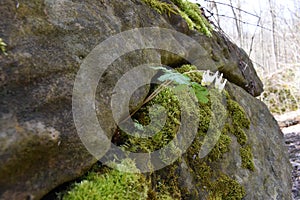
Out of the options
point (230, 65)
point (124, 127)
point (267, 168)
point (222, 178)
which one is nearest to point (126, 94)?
point (124, 127)

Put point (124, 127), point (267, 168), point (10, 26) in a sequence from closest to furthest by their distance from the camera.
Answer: point (10, 26) → point (124, 127) → point (267, 168)

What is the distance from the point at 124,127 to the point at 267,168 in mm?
1831

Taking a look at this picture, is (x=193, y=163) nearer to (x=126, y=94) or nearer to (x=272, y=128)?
(x=126, y=94)

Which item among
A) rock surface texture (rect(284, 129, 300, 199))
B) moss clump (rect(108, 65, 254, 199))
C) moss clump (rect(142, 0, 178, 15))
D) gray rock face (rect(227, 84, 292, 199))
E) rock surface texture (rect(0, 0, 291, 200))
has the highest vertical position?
moss clump (rect(142, 0, 178, 15))

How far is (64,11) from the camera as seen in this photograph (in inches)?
58.7

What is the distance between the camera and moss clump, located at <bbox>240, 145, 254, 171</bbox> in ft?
7.65

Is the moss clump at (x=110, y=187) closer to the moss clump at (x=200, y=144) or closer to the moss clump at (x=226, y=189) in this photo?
the moss clump at (x=200, y=144)

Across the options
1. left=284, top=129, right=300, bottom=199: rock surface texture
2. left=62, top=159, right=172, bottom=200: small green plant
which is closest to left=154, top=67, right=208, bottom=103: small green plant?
left=62, top=159, right=172, bottom=200: small green plant

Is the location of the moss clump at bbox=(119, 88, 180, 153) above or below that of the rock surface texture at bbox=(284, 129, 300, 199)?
above

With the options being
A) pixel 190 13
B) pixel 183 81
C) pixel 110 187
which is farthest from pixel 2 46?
pixel 190 13

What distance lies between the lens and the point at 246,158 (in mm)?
2379

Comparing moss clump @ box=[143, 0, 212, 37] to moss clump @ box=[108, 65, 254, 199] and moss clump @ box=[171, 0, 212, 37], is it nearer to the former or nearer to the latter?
moss clump @ box=[171, 0, 212, 37]

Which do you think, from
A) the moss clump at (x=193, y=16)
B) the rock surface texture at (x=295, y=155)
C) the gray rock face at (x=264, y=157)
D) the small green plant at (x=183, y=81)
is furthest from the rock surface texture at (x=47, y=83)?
the rock surface texture at (x=295, y=155)

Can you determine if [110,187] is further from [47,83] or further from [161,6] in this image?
[161,6]
